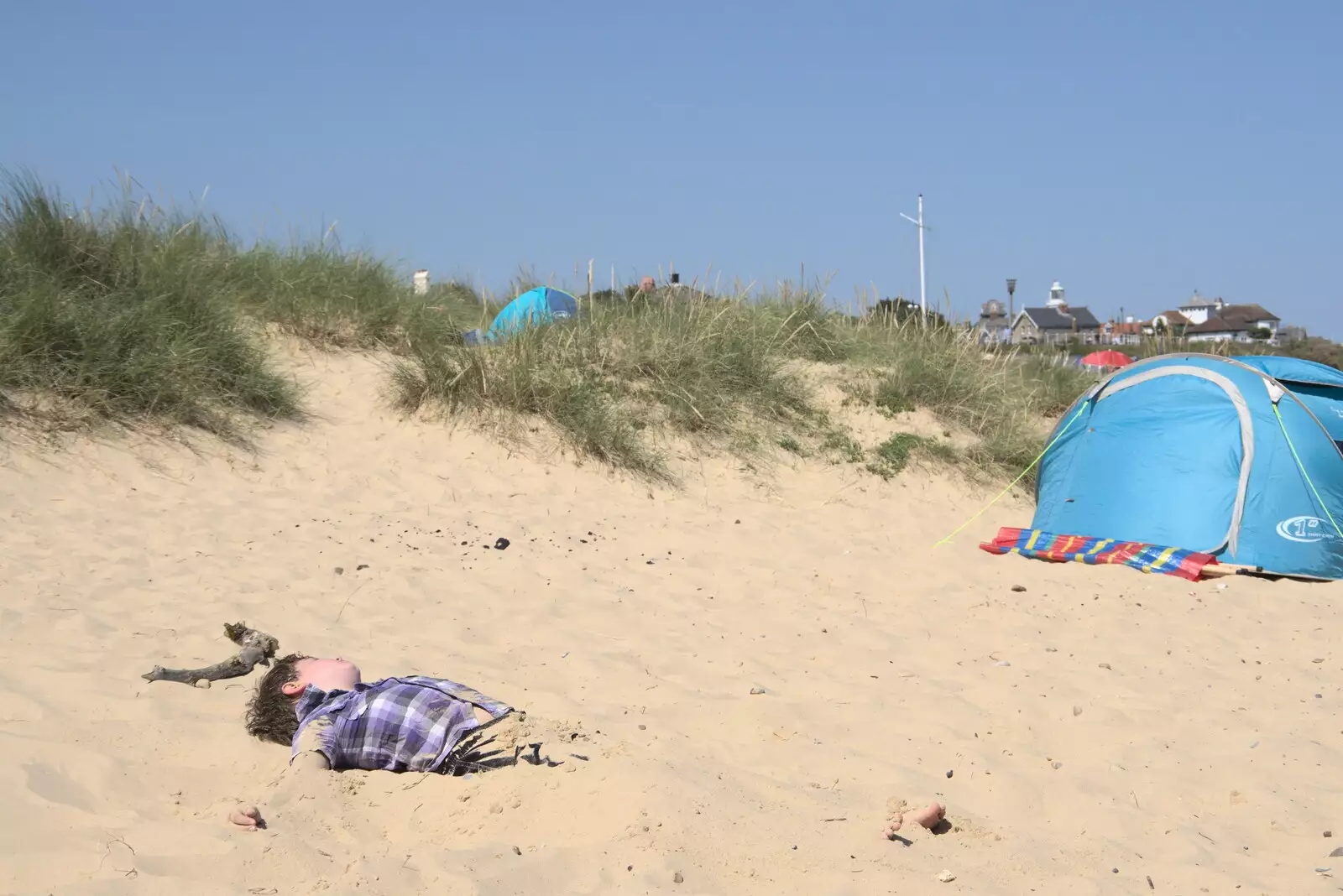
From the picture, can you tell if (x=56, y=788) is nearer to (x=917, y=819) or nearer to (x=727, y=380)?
(x=917, y=819)

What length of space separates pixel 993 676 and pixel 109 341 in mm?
5891

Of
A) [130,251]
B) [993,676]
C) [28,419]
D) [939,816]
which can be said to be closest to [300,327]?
[130,251]

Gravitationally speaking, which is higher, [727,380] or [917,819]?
[727,380]

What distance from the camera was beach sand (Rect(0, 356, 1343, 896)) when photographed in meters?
3.17

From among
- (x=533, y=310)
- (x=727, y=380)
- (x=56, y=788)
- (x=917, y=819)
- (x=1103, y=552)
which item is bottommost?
(x=917, y=819)

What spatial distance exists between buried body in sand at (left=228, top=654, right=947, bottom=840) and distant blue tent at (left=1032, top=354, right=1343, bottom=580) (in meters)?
4.90

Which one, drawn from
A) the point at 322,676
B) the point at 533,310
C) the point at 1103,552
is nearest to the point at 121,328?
the point at 533,310

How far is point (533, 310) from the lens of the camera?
→ 9.62m

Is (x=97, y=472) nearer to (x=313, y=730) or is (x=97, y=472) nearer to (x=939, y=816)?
(x=313, y=730)

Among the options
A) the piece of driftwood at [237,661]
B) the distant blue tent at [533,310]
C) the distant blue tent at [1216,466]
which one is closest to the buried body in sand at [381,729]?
the piece of driftwood at [237,661]

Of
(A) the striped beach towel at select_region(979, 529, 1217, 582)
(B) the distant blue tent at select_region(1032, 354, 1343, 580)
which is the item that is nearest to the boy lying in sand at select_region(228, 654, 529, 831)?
(A) the striped beach towel at select_region(979, 529, 1217, 582)

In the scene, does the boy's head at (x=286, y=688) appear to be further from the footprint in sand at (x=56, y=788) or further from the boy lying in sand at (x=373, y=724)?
the footprint in sand at (x=56, y=788)

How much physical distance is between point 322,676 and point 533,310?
6064 millimetres

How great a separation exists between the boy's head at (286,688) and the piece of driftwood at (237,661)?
41 centimetres
